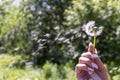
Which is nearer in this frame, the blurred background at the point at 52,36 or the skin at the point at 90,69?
the skin at the point at 90,69

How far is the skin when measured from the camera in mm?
1353

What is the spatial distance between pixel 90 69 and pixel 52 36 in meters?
6.11

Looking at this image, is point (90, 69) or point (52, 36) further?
point (52, 36)

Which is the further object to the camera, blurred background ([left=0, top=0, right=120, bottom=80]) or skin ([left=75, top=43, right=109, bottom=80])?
blurred background ([left=0, top=0, right=120, bottom=80])

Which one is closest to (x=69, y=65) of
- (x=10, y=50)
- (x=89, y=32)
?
(x=10, y=50)

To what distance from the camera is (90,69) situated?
1.36 meters

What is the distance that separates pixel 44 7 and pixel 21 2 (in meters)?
0.54

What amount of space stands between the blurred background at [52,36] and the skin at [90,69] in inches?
135

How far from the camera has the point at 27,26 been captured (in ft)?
26.9

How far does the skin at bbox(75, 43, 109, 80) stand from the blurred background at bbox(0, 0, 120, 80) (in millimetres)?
3426

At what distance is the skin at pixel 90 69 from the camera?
1353 mm

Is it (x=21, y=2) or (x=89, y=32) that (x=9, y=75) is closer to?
(x=21, y=2)

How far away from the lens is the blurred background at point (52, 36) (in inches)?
245

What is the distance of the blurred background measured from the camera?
622cm
